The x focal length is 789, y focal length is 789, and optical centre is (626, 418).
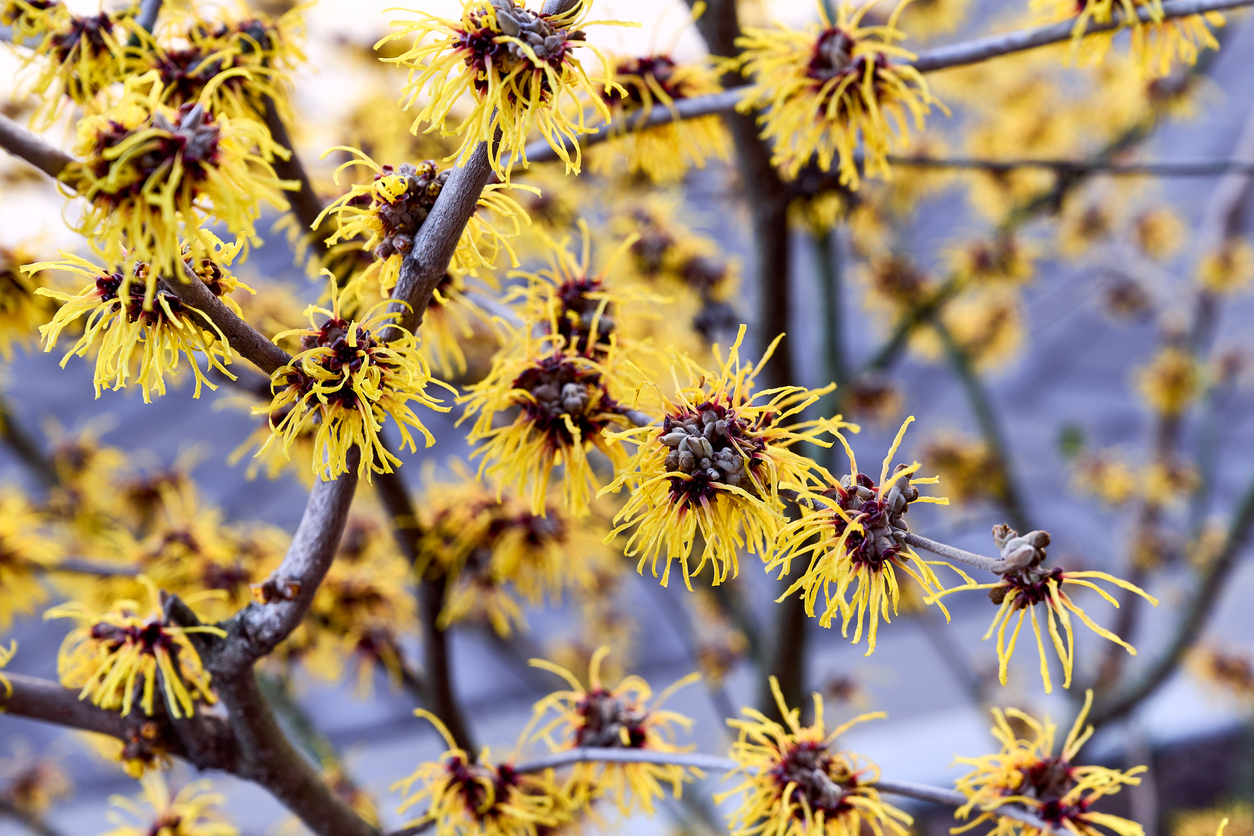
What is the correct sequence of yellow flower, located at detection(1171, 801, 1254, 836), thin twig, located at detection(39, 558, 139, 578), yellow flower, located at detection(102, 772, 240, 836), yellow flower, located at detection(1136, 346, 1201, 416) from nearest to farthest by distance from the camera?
yellow flower, located at detection(102, 772, 240, 836)
thin twig, located at detection(39, 558, 139, 578)
yellow flower, located at detection(1171, 801, 1254, 836)
yellow flower, located at detection(1136, 346, 1201, 416)

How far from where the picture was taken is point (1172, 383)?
133 centimetres

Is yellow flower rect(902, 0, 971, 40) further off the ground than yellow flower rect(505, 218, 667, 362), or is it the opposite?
yellow flower rect(902, 0, 971, 40)

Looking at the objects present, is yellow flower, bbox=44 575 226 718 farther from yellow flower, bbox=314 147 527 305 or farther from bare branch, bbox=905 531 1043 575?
bare branch, bbox=905 531 1043 575

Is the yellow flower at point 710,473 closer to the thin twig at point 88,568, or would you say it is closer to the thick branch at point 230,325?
the thick branch at point 230,325

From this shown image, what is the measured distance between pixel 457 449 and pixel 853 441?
1124 mm

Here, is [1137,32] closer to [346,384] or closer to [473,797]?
[346,384]

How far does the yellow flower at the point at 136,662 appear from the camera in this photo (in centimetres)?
39

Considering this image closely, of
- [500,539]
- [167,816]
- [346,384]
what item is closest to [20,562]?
[167,816]

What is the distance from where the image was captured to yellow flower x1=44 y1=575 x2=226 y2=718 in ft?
1.28

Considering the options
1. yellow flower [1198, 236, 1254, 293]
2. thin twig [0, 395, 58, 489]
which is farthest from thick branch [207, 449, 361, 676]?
yellow flower [1198, 236, 1254, 293]

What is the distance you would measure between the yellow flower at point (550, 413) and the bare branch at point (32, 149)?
0.18m

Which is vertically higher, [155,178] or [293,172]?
[293,172]

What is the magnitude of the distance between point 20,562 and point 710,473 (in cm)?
61

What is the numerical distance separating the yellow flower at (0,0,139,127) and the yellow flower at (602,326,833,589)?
32 centimetres
